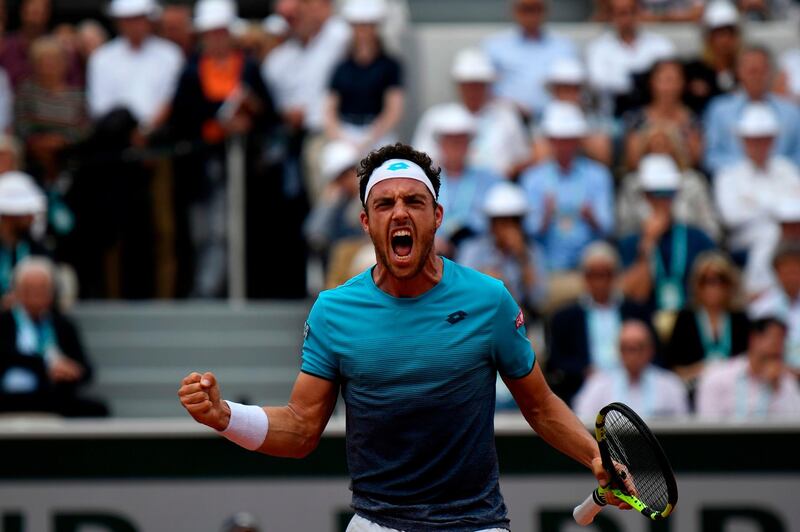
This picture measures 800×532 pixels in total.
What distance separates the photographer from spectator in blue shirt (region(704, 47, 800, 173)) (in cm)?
1173

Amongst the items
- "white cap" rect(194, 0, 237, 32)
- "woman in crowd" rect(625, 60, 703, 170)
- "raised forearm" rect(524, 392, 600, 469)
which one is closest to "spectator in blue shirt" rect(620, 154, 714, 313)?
"woman in crowd" rect(625, 60, 703, 170)

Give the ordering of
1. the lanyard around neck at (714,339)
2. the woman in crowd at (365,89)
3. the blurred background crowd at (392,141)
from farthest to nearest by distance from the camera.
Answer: the woman in crowd at (365,89), the blurred background crowd at (392,141), the lanyard around neck at (714,339)

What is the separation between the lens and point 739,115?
11.7 m

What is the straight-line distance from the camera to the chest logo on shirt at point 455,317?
17.2ft

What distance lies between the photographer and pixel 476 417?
17.1 ft

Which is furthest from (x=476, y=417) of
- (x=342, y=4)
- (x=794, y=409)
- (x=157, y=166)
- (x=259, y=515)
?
(x=342, y=4)

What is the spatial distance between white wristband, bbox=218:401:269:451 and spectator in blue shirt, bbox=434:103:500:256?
18.8 feet

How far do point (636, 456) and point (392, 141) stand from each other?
23.0 feet

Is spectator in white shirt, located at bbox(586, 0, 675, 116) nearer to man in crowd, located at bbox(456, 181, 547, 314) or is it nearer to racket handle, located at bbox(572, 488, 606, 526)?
man in crowd, located at bbox(456, 181, 547, 314)

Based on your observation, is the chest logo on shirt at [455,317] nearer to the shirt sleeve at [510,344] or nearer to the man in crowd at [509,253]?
the shirt sleeve at [510,344]

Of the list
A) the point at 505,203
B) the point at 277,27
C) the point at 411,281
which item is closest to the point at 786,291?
the point at 505,203

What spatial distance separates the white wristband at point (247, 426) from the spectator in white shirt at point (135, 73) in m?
6.98

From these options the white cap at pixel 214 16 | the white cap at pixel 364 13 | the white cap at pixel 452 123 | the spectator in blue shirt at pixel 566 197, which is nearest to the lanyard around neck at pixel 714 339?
the spectator in blue shirt at pixel 566 197


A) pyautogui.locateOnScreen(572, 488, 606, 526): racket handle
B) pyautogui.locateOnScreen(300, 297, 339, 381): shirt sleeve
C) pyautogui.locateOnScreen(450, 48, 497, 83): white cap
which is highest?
pyautogui.locateOnScreen(450, 48, 497, 83): white cap
